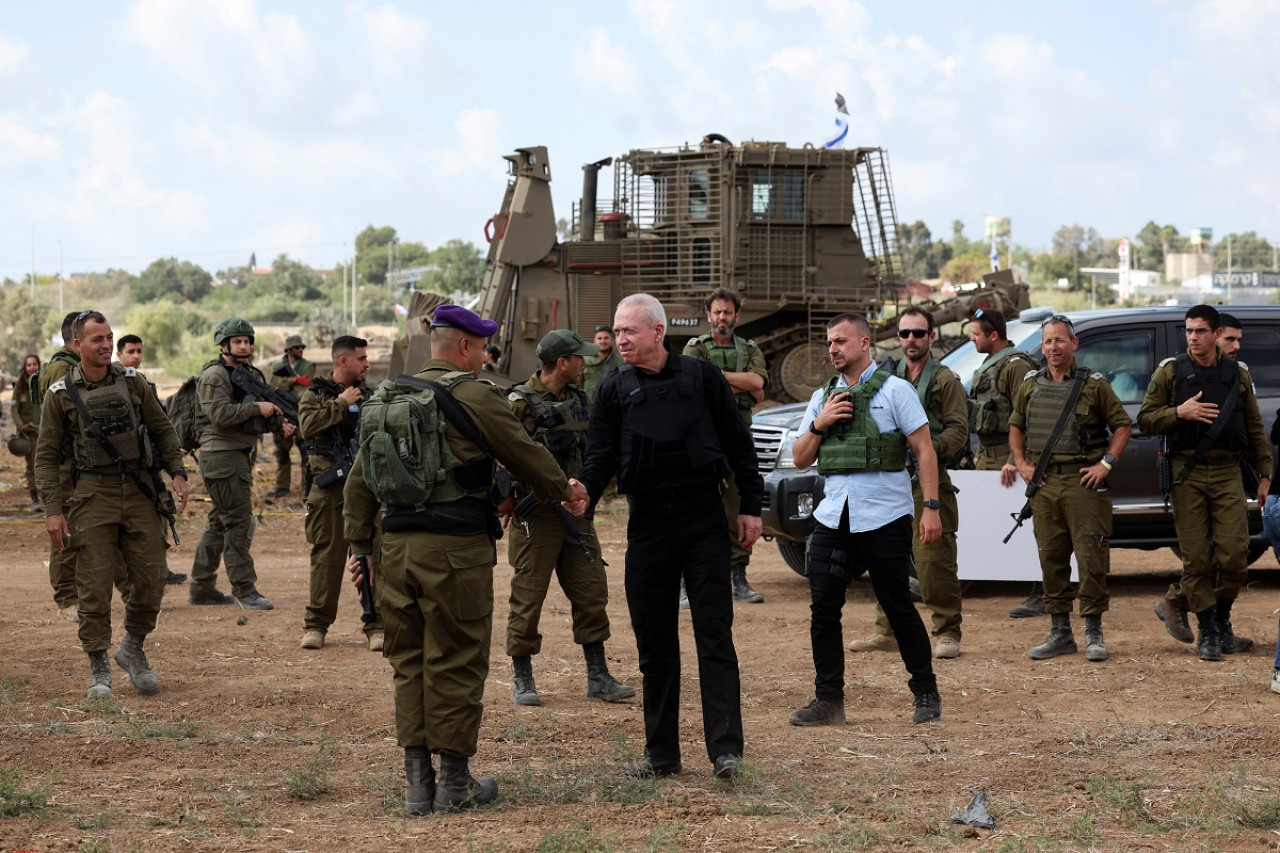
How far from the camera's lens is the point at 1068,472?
8023mm

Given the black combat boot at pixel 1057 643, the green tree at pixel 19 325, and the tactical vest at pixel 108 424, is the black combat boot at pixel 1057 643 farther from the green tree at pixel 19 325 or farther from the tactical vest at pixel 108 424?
the green tree at pixel 19 325

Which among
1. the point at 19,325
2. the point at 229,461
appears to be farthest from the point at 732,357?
the point at 19,325

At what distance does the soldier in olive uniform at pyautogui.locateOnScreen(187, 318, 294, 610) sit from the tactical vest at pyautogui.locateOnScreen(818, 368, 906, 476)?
4446 mm

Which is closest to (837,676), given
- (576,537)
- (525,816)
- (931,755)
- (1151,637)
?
(931,755)

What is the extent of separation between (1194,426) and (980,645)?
177 centimetres

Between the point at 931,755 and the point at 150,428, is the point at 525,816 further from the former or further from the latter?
the point at 150,428

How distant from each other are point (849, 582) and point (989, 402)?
125 inches

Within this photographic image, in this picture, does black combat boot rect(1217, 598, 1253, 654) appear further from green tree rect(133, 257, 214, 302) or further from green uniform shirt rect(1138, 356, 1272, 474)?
green tree rect(133, 257, 214, 302)

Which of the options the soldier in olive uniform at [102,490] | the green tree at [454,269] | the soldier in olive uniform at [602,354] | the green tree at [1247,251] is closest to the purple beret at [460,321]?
the soldier in olive uniform at [102,490]

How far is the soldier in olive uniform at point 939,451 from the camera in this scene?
7918mm

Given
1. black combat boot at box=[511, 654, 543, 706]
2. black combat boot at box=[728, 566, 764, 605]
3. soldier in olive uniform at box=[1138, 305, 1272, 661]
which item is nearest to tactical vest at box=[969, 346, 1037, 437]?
soldier in olive uniform at box=[1138, 305, 1272, 661]

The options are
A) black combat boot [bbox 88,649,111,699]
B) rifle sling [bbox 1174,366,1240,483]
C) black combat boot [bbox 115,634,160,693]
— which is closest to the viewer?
black combat boot [bbox 88,649,111,699]

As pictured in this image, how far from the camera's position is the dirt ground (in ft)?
15.5

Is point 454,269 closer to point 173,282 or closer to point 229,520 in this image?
point 173,282
